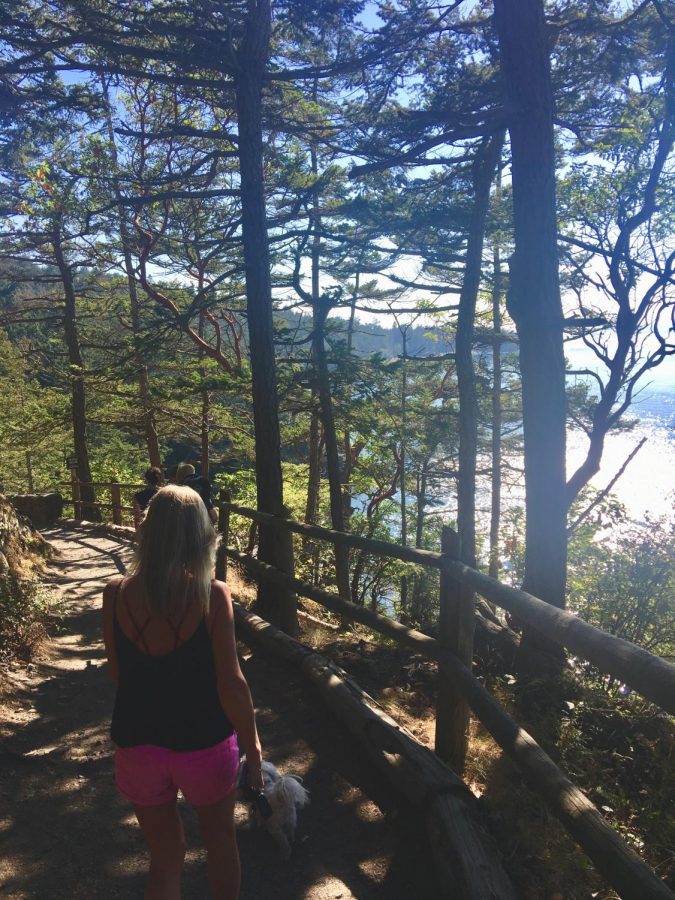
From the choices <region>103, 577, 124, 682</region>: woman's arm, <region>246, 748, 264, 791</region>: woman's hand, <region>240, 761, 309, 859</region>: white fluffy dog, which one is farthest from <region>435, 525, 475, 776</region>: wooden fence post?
<region>103, 577, 124, 682</region>: woman's arm

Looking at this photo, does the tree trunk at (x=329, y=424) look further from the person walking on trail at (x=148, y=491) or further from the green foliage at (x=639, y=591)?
the green foliage at (x=639, y=591)

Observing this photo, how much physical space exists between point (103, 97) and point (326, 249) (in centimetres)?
556

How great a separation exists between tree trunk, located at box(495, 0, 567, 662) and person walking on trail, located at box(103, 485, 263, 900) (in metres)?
4.39

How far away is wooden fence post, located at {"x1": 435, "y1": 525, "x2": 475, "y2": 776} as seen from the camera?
3311mm

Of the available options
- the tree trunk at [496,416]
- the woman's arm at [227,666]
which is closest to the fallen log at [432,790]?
the woman's arm at [227,666]

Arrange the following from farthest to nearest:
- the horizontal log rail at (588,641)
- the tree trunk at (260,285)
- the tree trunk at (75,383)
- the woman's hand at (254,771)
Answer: the tree trunk at (75,383)
the tree trunk at (260,285)
the woman's hand at (254,771)
the horizontal log rail at (588,641)

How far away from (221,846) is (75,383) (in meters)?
18.9

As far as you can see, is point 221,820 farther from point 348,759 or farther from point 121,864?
point 348,759

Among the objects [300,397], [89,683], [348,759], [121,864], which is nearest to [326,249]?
[300,397]

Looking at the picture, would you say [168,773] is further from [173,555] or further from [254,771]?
[173,555]

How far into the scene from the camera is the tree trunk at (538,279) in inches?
219

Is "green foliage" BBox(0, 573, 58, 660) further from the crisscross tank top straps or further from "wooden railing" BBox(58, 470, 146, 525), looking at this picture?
"wooden railing" BBox(58, 470, 146, 525)

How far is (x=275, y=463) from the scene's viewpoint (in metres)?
7.76

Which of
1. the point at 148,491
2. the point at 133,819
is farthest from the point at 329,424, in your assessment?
the point at 133,819
